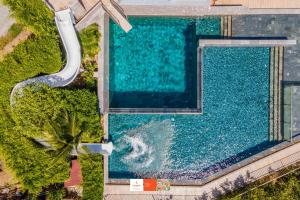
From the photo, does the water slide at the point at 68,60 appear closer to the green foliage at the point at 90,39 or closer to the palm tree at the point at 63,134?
the green foliage at the point at 90,39

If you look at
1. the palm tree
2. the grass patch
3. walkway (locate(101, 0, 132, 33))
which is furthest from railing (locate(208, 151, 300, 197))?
walkway (locate(101, 0, 132, 33))

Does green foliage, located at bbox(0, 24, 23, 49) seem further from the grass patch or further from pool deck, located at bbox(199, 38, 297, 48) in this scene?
the grass patch

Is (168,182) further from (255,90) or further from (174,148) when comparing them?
(255,90)

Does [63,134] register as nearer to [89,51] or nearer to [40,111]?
[40,111]

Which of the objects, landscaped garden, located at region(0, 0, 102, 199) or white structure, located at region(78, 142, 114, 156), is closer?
landscaped garden, located at region(0, 0, 102, 199)

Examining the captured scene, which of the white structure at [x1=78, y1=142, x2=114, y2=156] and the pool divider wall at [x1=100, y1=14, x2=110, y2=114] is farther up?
the pool divider wall at [x1=100, y1=14, x2=110, y2=114]

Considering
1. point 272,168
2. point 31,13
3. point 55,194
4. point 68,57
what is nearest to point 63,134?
point 55,194

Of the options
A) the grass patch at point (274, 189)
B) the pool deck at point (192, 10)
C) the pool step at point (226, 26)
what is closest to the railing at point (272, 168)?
the grass patch at point (274, 189)
